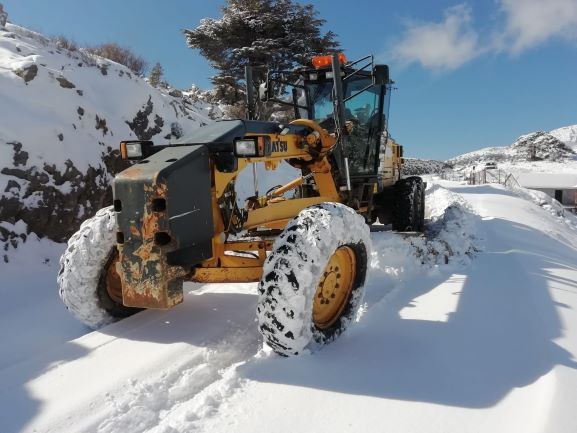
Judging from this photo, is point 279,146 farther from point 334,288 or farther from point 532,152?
point 532,152

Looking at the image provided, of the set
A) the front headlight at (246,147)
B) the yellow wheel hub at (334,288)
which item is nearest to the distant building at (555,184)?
the yellow wheel hub at (334,288)

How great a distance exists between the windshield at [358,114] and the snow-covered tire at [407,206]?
1.21 meters

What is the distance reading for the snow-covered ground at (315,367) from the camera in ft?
7.95

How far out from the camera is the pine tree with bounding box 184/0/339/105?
658 inches

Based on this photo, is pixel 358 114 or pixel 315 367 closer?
pixel 315 367

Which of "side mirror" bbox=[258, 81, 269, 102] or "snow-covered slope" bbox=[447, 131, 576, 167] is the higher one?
"snow-covered slope" bbox=[447, 131, 576, 167]

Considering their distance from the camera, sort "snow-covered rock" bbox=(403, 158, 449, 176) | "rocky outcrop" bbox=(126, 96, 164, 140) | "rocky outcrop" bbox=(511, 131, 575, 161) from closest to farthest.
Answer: "rocky outcrop" bbox=(126, 96, 164, 140)
"snow-covered rock" bbox=(403, 158, 449, 176)
"rocky outcrop" bbox=(511, 131, 575, 161)

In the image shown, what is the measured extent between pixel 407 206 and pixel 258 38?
11836 mm

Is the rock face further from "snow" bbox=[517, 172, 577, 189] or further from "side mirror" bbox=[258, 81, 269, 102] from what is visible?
"snow" bbox=[517, 172, 577, 189]

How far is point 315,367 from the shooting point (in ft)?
9.85

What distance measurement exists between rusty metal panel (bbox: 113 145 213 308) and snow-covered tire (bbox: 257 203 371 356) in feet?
1.92

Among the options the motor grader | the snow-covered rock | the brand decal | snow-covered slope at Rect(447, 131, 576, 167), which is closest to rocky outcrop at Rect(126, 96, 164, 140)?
the motor grader

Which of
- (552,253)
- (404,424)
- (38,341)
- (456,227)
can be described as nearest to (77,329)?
(38,341)

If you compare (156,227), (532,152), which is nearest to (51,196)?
(156,227)
